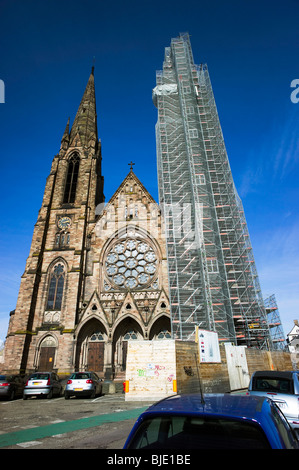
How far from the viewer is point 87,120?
3375 centimetres

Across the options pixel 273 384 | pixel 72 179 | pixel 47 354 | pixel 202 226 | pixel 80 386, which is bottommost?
pixel 80 386

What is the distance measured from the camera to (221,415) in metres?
1.79

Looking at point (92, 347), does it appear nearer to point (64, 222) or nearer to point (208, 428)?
point (64, 222)

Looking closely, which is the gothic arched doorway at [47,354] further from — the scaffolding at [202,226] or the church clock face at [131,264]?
the scaffolding at [202,226]

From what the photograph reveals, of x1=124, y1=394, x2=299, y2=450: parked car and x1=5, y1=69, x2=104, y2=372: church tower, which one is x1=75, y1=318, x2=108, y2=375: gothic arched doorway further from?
x1=124, y1=394, x2=299, y2=450: parked car

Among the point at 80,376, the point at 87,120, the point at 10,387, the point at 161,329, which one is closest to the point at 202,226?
the point at 161,329

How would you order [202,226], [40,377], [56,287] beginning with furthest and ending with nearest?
1. [56,287]
2. [202,226]
3. [40,377]

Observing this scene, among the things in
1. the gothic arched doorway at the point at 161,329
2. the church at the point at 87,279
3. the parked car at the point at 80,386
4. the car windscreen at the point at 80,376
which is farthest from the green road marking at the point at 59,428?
the gothic arched doorway at the point at 161,329

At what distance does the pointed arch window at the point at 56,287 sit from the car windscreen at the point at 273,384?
18.6 m

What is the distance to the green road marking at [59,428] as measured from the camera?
5.07 metres

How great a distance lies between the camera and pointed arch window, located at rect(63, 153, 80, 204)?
2765cm

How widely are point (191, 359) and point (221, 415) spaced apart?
11.7 meters

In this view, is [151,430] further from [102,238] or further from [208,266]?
[102,238]

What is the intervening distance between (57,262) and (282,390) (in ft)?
69.0
